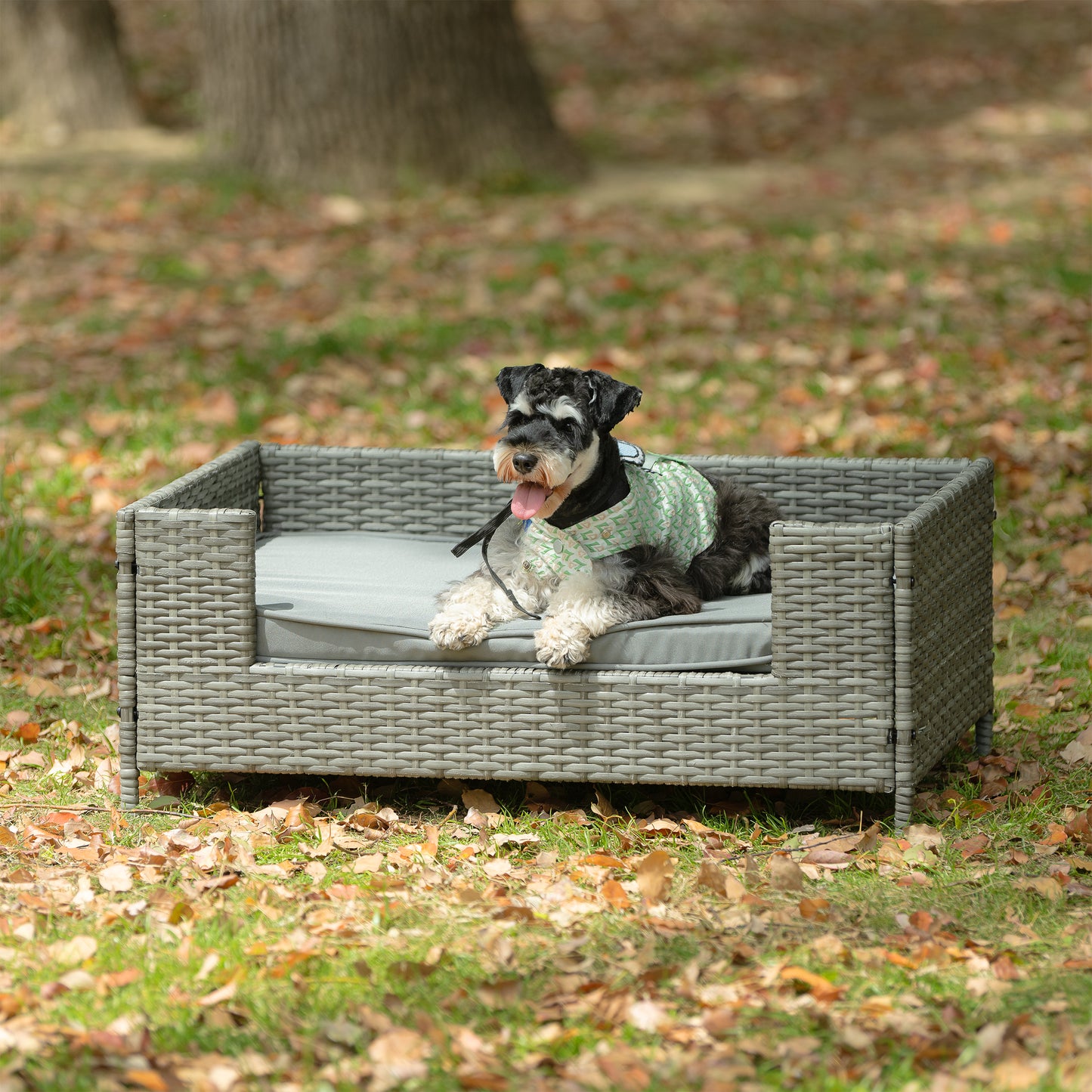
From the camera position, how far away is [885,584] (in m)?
4.31

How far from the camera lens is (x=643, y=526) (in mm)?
4660

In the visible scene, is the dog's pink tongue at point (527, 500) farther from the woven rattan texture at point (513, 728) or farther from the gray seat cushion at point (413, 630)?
the woven rattan texture at point (513, 728)

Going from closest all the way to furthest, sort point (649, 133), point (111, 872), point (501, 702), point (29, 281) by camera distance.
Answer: point (111, 872) → point (501, 702) → point (29, 281) → point (649, 133)

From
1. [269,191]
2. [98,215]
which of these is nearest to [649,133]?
[269,191]

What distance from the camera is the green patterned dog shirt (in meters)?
4.58

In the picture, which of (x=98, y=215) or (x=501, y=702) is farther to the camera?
(x=98, y=215)

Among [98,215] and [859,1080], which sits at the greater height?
[98,215]

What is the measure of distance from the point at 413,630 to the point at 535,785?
704mm

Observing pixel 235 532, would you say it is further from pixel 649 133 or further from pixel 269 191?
pixel 649 133

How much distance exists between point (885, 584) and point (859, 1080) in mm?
1487

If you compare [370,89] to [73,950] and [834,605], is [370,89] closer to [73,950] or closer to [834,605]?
[834,605]

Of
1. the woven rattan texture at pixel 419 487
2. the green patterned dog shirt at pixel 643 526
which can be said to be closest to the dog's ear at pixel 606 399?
the green patterned dog shirt at pixel 643 526

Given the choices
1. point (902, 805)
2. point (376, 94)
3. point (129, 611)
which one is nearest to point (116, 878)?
point (129, 611)

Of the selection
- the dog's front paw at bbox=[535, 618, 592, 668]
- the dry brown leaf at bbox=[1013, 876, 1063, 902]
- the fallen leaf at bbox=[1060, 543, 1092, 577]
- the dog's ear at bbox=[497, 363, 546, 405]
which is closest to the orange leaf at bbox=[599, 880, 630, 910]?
the dog's front paw at bbox=[535, 618, 592, 668]
